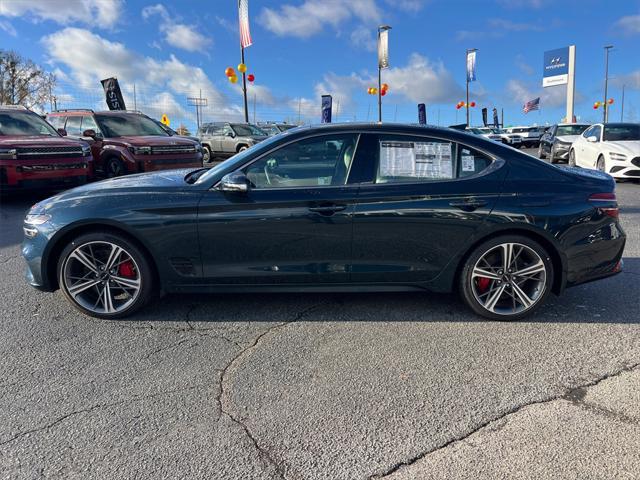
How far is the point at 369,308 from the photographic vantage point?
4086 mm

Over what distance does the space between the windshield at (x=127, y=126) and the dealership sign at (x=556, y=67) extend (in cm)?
4084

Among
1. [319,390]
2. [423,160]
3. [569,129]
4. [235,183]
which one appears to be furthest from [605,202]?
[569,129]

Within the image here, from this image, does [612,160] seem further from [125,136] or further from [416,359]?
[125,136]

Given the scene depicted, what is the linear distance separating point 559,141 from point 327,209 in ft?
51.5

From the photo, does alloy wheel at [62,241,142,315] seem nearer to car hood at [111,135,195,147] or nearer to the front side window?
the front side window

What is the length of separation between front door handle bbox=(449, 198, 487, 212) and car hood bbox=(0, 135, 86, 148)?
8782 millimetres

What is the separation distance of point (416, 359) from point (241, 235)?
1585 mm

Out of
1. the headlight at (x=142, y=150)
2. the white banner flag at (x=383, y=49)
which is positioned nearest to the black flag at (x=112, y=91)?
the headlight at (x=142, y=150)

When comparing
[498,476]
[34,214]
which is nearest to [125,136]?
[34,214]

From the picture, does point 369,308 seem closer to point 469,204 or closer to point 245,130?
point 469,204

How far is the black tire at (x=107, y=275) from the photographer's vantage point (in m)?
3.76

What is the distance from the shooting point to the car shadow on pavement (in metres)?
3.88

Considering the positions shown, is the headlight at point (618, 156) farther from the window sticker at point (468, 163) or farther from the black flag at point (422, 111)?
the black flag at point (422, 111)

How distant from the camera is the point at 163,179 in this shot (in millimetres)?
4129
